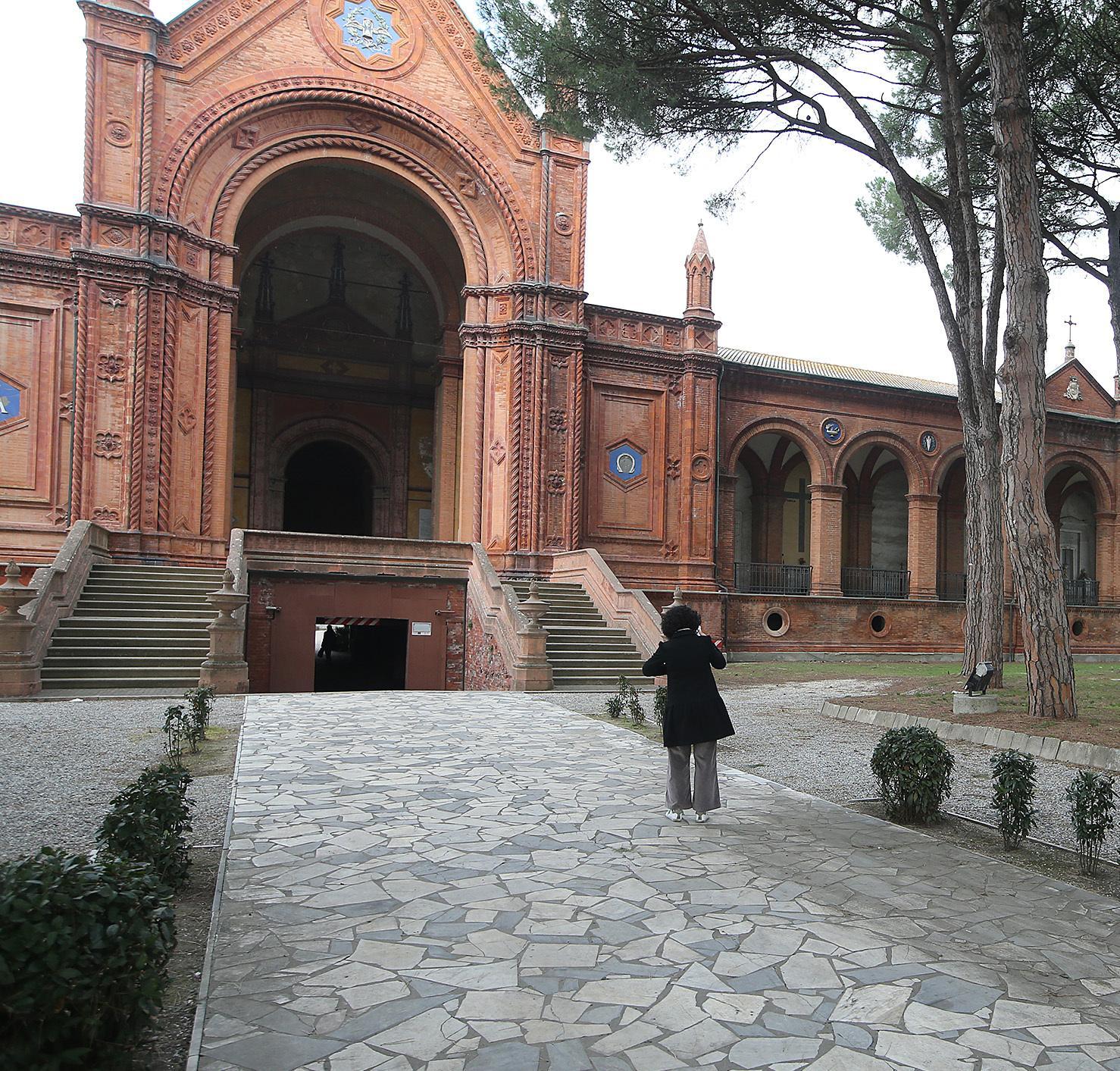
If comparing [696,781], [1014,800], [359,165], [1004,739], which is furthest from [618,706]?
[359,165]

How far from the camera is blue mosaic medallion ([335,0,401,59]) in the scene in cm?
2036

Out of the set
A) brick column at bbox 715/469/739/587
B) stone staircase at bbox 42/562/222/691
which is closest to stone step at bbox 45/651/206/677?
stone staircase at bbox 42/562/222/691

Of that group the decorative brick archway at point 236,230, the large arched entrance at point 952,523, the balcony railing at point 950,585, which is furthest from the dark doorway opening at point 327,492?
the large arched entrance at point 952,523

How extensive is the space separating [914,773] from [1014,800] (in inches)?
32.2

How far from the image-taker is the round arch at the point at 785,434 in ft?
79.9

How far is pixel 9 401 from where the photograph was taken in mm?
18016

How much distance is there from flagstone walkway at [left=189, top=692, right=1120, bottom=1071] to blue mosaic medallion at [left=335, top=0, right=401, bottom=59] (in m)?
18.7

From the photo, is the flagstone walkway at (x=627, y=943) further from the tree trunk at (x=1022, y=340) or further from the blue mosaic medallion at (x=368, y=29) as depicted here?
the blue mosaic medallion at (x=368, y=29)

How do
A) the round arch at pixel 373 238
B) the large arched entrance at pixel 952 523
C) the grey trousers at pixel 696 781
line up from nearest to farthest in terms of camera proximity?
1. the grey trousers at pixel 696 781
2. the round arch at pixel 373 238
3. the large arched entrance at pixel 952 523

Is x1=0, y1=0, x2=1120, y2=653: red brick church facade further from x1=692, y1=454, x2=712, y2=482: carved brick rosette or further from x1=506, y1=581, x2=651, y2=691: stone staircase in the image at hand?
x1=506, y1=581, x2=651, y2=691: stone staircase

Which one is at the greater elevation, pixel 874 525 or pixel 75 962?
pixel 874 525

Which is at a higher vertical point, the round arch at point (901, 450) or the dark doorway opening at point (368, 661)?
the round arch at point (901, 450)

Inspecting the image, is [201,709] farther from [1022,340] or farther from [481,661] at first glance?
[1022,340]

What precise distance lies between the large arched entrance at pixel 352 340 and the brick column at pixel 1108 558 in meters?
21.5
